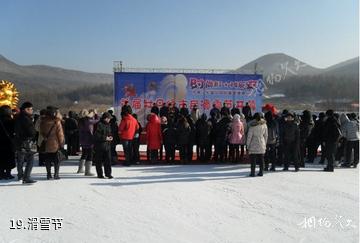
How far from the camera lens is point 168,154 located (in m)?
10.9

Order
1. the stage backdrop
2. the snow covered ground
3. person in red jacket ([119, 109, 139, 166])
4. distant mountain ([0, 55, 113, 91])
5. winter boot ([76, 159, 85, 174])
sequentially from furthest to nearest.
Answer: distant mountain ([0, 55, 113, 91]) < the stage backdrop < person in red jacket ([119, 109, 139, 166]) < winter boot ([76, 159, 85, 174]) < the snow covered ground

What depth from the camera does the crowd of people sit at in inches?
314

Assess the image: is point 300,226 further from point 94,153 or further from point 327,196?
point 94,153

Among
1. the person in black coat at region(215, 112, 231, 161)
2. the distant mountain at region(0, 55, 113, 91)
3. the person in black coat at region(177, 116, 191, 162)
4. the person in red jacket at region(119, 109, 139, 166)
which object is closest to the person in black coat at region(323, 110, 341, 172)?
the person in black coat at region(215, 112, 231, 161)

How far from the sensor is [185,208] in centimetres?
628

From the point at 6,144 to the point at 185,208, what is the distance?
4394 millimetres

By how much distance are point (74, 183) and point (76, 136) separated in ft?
14.5

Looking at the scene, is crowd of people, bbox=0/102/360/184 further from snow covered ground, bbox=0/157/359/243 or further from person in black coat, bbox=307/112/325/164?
snow covered ground, bbox=0/157/359/243

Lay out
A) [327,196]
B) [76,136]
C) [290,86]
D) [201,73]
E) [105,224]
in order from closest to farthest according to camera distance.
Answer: [105,224], [327,196], [76,136], [201,73], [290,86]

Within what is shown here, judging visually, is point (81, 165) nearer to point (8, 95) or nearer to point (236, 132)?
point (236, 132)

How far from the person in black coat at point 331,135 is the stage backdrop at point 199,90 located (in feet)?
23.5

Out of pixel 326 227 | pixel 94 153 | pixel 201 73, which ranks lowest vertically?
pixel 326 227

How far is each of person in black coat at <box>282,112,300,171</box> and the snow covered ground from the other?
0.73m

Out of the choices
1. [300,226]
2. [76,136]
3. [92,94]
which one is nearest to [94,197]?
[300,226]
